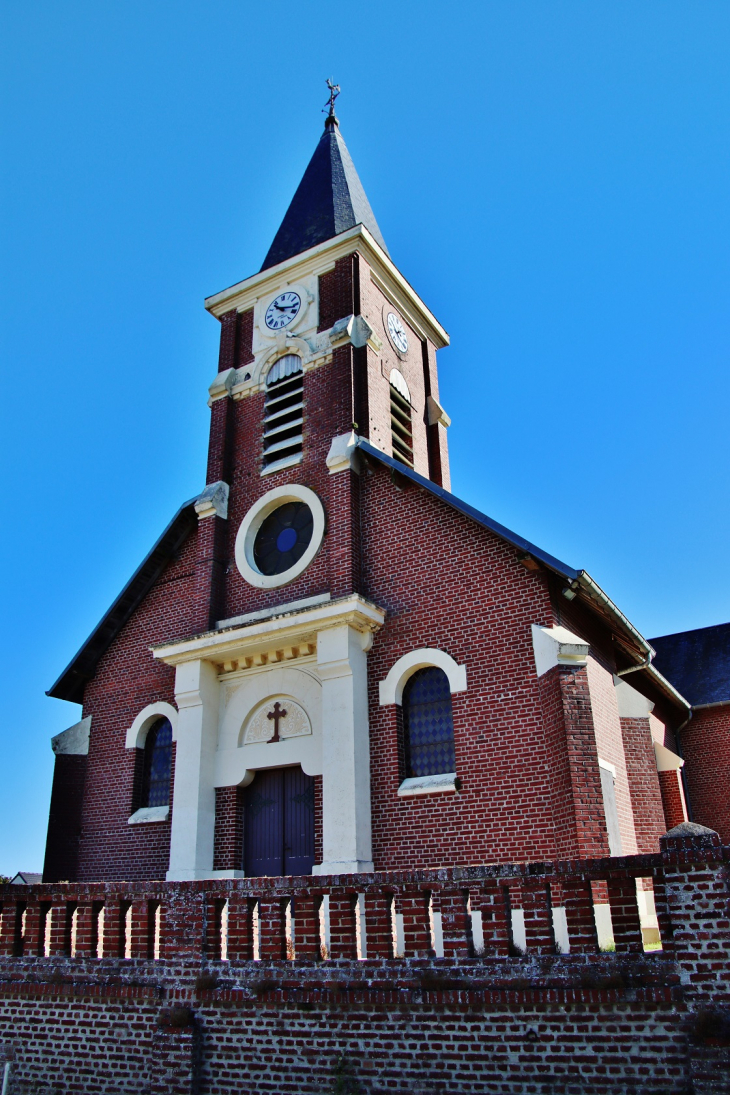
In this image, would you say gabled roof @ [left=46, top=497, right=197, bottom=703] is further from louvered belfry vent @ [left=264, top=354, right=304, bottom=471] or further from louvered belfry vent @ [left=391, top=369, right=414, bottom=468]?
louvered belfry vent @ [left=391, top=369, right=414, bottom=468]

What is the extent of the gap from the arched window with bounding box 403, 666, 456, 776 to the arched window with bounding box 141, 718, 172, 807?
4.92 meters

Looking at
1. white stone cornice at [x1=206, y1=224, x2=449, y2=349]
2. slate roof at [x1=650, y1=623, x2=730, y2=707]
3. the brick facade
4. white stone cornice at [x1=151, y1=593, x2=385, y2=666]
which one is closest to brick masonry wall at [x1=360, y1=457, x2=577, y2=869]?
the brick facade

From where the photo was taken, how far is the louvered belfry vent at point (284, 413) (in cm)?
1573

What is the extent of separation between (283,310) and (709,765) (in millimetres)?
13941

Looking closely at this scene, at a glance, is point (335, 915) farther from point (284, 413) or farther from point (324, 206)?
point (324, 206)

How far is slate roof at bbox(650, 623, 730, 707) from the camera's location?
19812mm

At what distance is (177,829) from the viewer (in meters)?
13.4

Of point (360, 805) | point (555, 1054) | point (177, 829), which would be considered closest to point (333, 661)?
point (360, 805)

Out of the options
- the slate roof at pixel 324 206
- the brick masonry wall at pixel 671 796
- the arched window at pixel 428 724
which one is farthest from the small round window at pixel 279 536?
the brick masonry wall at pixel 671 796

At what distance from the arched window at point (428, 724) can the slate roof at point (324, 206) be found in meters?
9.35

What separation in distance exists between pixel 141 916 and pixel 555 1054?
150 inches

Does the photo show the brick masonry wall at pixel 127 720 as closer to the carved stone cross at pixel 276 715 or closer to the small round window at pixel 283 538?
the small round window at pixel 283 538

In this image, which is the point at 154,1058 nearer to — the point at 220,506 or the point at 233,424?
the point at 220,506

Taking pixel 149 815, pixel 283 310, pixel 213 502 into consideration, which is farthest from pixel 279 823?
pixel 283 310
